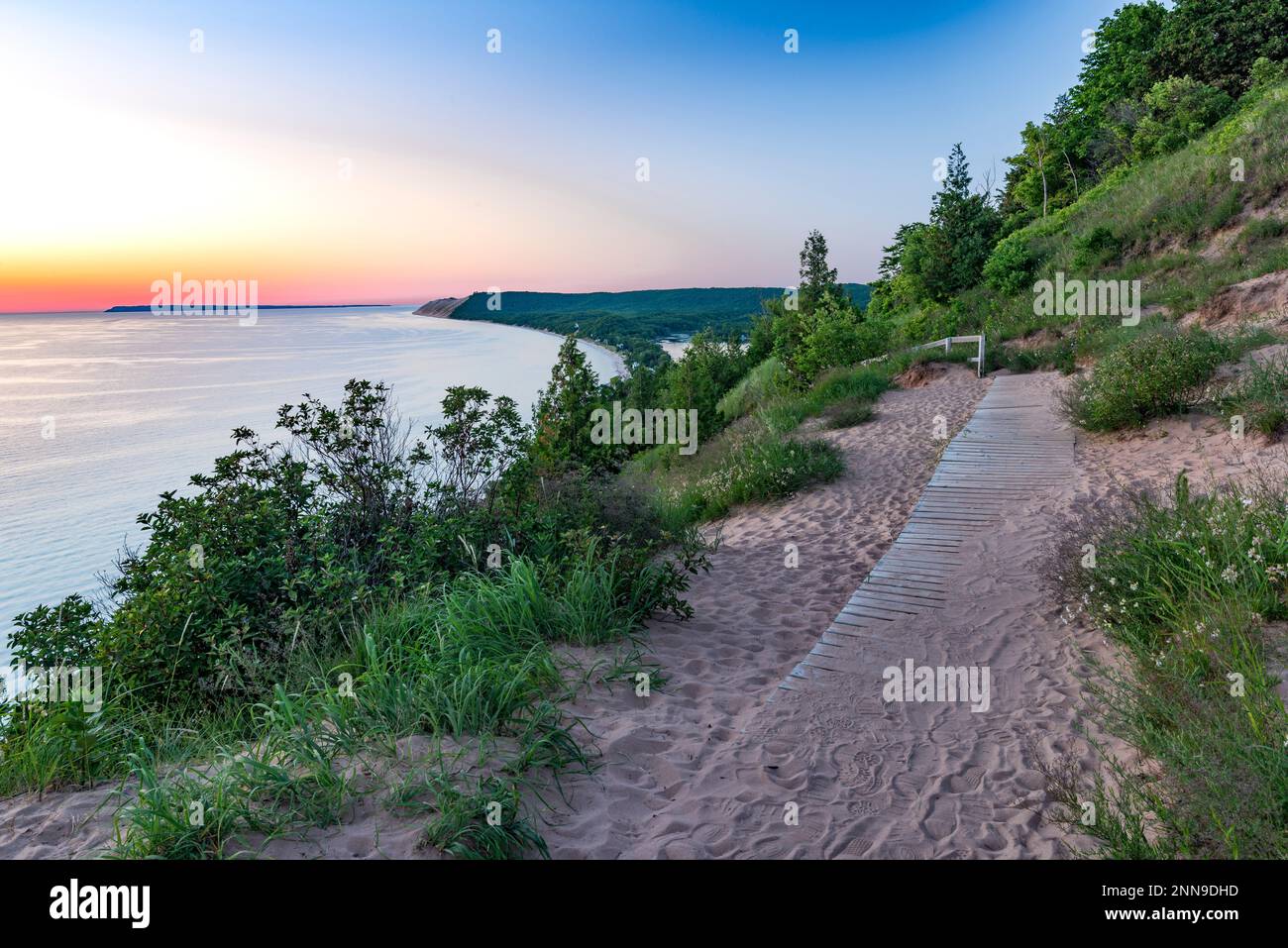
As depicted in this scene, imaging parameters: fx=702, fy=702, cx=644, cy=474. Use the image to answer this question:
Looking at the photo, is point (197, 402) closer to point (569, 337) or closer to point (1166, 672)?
point (569, 337)

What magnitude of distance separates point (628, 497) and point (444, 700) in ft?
14.7

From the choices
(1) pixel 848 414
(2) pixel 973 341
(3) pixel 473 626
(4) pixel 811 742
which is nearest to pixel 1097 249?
(2) pixel 973 341

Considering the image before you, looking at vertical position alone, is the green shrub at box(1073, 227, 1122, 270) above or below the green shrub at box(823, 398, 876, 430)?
above

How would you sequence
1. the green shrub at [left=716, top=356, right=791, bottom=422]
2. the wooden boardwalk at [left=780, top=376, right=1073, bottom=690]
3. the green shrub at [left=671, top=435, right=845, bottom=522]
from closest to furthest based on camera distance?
the wooden boardwalk at [left=780, top=376, right=1073, bottom=690]
the green shrub at [left=671, top=435, right=845, bottom=522]
the green shrub at [left=716, top=356, right=791, bottom=422]

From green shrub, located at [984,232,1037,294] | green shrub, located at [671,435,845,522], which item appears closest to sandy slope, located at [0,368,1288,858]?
green shrub, located at [671,435,845,522]

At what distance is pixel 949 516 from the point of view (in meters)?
→ 7.89

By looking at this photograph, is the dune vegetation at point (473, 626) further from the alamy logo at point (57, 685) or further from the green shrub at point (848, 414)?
the green shrub at point (848, 414)

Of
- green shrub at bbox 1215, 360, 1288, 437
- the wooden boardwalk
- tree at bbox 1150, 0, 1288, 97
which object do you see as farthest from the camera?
tree at bbox 1150, 0, 1288, 97

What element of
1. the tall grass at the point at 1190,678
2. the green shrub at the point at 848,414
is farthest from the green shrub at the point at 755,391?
the tall grass at the point at 1190,678

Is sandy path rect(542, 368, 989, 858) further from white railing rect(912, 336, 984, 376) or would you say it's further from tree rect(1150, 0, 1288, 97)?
tree rect(1150, 0, 1288, 97)

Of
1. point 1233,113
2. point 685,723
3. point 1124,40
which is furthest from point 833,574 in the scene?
point 1124,40

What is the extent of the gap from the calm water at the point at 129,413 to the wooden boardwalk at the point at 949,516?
10.9m

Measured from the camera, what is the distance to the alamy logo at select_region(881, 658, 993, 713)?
4.71 m
